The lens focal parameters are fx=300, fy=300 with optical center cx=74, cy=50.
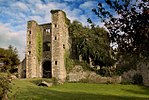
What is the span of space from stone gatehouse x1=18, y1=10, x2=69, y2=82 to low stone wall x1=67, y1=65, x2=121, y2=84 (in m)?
Result: 1.28

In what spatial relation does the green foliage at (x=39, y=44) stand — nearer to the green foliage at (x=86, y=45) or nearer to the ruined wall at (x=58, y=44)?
the ruined wall at (x=58, y=44)

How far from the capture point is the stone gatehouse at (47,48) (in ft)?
143

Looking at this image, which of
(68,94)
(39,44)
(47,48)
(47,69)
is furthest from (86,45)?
(68,94)

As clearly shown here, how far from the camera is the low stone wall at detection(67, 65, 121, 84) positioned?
41.2 m

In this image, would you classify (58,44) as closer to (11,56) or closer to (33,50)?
(33,50)

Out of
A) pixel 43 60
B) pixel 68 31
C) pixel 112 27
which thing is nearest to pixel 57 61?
pixel 43 60

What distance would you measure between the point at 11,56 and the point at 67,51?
856 cm

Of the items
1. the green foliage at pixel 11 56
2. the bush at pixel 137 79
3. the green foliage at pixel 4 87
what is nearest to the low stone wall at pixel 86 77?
the bush at pixel 137 79

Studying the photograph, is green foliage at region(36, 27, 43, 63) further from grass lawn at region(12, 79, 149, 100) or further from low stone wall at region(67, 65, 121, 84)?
grass lawn at region(12, 79, 149, 100)

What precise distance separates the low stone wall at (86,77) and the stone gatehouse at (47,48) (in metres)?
1.28

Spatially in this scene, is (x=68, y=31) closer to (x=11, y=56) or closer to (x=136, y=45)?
(x=11, y=56)

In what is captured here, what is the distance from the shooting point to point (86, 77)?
4275 centimetres

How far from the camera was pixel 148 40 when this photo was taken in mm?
11641

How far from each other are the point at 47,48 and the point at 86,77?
8.64 meters
